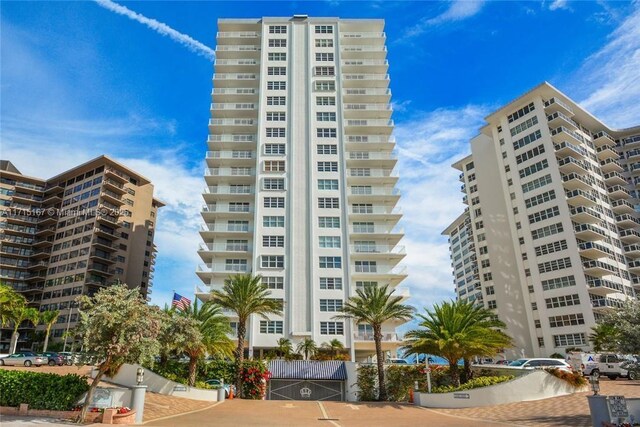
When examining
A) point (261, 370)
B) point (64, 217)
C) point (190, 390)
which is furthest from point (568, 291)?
point (64, 217)

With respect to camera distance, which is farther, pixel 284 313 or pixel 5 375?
pixel 284 313

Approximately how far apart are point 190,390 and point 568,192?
6469 cm

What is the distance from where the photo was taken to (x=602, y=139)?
80.9m

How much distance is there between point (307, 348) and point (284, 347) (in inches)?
106

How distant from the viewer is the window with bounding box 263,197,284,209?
2482 inches

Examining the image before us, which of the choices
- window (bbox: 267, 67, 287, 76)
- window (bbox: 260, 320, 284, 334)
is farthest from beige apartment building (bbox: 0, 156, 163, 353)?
window (bbox: 260, 320, 284, 334)

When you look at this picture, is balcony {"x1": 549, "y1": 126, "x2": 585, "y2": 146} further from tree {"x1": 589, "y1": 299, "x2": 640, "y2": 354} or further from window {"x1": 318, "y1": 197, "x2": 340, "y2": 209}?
tree {"x1": 589, "y1": 299, "x2": 640, "y2": 354}

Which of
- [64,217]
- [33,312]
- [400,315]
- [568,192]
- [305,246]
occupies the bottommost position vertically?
[400,315]

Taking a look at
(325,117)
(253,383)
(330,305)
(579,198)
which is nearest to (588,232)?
(579,198)

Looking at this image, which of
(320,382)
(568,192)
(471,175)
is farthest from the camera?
(471,175)

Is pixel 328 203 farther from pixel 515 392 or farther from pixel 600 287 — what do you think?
pixel 600 287

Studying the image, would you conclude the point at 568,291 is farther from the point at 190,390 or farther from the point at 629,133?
the point at 190,390

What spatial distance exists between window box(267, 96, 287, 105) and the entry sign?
195 ft

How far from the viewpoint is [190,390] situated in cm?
3195
